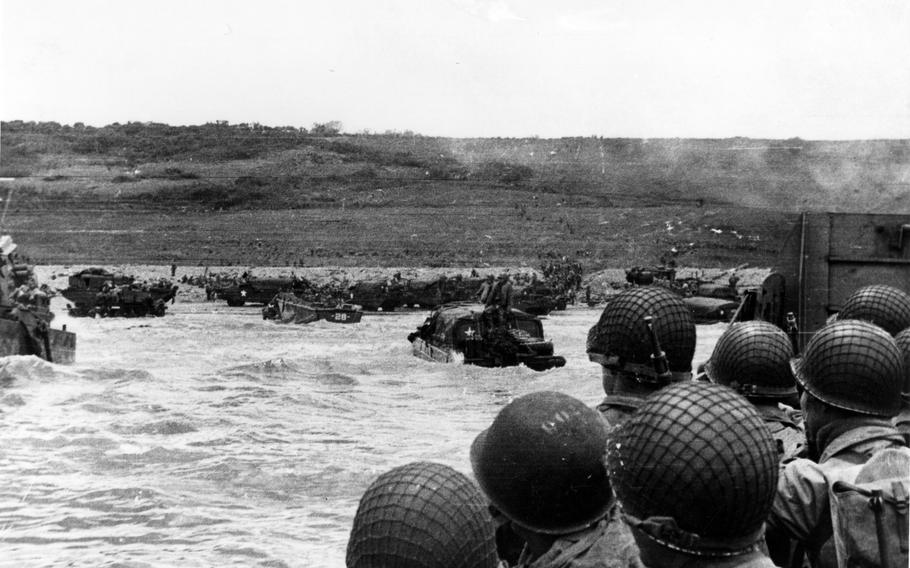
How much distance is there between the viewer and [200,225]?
54.2 m

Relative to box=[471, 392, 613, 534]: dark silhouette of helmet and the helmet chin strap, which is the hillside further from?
the helmet chin strap

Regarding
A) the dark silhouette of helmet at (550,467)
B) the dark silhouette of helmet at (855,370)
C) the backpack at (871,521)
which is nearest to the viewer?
the backpack at (871,521)

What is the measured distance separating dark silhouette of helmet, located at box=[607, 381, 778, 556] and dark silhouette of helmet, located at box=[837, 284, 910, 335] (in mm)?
3375

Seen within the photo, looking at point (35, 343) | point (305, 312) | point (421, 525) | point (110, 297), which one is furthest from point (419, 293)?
point (421, 525)

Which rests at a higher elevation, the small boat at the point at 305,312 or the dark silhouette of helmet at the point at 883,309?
the dark silhouette of helmet at the point at 883,309

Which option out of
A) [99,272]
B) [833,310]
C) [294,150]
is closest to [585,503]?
[833,310]

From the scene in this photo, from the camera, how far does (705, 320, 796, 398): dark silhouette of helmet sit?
4602mm

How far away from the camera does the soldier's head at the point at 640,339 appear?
13.4 feet

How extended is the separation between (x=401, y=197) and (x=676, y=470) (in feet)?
185

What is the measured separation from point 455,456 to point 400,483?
9712mm

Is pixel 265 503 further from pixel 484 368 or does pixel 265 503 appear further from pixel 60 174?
pixel 60 174

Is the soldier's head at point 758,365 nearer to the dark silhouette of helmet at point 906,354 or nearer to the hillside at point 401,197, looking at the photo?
the dark silhouette of helmet at point 906,354

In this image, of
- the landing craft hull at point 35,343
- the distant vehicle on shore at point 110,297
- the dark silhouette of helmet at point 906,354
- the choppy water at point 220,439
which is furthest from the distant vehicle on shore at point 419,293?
the dark silhouette of helmet at point 906,354

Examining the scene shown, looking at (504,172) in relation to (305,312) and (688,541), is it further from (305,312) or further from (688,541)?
(688,541)
